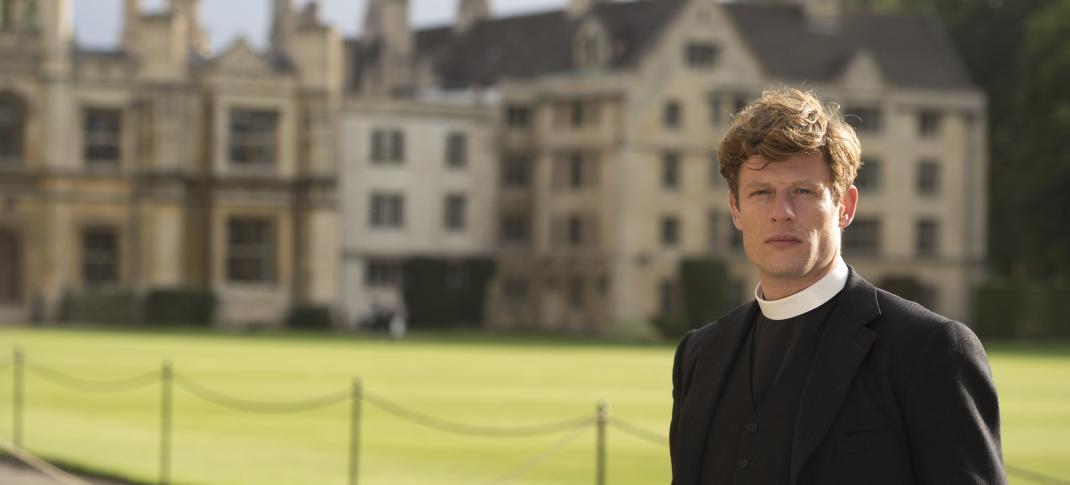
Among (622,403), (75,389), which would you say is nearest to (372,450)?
(622,403)

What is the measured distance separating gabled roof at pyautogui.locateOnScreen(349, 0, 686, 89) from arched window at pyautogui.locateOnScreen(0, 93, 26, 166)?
1919 centimetres

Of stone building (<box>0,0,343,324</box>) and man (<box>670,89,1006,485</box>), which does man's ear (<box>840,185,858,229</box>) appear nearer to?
man (<box>670,89,1006,485</box>)

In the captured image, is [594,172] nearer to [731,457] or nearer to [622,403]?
[622,403]

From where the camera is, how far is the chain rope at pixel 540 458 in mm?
16781

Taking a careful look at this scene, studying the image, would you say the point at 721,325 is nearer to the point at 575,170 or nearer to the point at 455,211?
the point at 575,170

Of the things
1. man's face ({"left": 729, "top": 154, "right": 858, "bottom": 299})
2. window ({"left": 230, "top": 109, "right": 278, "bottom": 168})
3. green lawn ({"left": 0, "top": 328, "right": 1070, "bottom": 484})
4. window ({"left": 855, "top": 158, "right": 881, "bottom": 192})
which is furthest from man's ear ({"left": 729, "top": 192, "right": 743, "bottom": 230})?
window ({"left": 855, "top": 158, "right": 881, "bottom": 192})

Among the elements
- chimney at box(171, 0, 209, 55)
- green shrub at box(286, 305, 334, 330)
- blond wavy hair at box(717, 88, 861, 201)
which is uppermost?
chimney at box(171, 0, 209, 55)

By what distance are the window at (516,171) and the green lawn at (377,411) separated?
23532 millimetres

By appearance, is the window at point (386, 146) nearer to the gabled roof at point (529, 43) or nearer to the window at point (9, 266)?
the gabled roof at point (529, 43)

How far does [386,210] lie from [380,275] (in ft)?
8.51

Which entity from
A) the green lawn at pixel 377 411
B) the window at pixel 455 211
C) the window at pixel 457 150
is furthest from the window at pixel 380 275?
the green lawn at pixel 377 411

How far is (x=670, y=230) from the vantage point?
65250 mm

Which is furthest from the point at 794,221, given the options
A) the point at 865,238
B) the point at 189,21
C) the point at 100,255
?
the point at 189,21

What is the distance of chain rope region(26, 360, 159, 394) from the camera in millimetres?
26938
